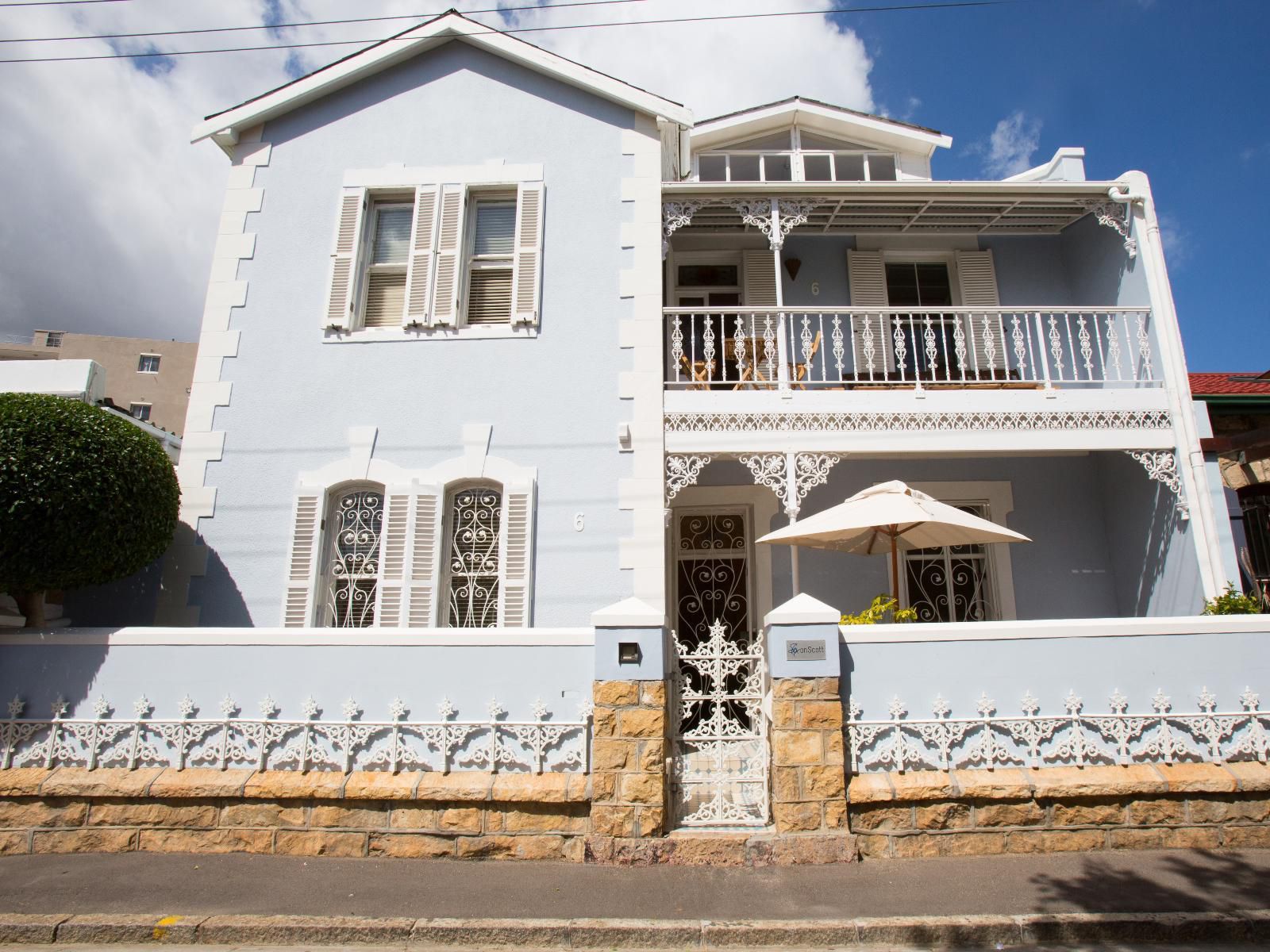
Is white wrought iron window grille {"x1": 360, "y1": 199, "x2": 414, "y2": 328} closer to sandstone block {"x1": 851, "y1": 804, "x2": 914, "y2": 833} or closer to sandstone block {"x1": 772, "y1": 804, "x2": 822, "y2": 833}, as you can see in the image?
sandstone block {"x1": 772, "y1": 804, "x2": 822, "y2": 833}

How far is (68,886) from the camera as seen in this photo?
15.5ft

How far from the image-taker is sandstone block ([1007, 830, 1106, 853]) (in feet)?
16.5

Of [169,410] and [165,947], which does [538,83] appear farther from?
[169,410]

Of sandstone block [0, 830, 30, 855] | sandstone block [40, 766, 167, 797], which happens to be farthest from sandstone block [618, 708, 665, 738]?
sandstone block [0, 830, 30, 855]

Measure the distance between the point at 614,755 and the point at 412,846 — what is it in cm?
152

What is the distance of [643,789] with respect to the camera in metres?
4.95

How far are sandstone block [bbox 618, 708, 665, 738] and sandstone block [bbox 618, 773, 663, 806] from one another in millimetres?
244

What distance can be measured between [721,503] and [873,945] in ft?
18.6

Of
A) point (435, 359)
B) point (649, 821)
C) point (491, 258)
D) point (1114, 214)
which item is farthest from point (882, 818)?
point (1114, 214)

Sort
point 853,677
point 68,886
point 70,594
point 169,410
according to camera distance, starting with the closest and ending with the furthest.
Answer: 1. point 68,886
2. point 853,677
3. point 70,594
4. point 169,410

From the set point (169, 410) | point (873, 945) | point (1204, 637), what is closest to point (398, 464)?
point (873, 945)

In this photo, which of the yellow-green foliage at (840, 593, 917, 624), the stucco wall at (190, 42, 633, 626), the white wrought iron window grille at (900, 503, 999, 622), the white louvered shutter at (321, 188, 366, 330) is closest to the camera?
the yellow-green foliage at (840, 593, 917, 624)

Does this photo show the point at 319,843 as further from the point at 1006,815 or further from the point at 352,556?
the point at 1006,815

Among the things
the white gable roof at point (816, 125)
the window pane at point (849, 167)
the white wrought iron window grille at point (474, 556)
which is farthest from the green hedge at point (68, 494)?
the window pane at point (849, 167)
